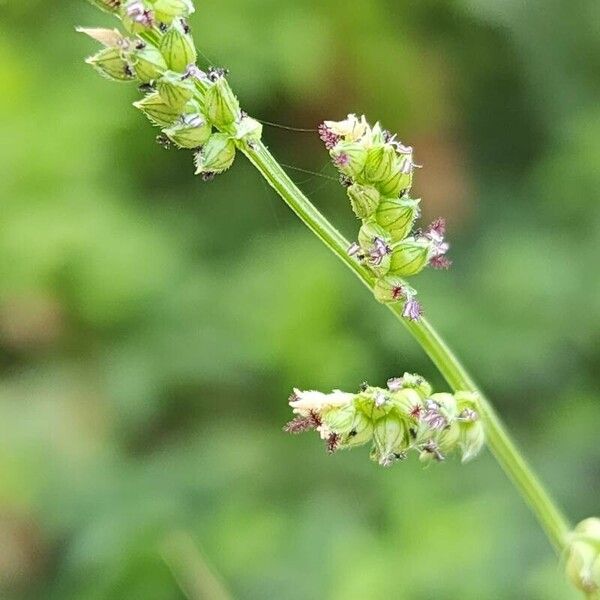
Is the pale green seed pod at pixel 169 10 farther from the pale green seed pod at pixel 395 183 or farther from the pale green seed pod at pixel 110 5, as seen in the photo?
the pale green seed pod at pixel 395 183

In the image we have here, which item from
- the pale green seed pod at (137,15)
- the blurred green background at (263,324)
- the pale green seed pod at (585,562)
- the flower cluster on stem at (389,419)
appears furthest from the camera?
the blurred green background at (263,324)

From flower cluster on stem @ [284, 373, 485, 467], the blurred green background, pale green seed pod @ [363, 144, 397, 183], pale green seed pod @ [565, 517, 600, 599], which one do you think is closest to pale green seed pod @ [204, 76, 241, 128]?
pale green seed pod @ [363, 144, 397, 183]

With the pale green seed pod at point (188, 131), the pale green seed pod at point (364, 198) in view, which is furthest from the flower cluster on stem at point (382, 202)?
the pale green seed pod at point (188, 131)

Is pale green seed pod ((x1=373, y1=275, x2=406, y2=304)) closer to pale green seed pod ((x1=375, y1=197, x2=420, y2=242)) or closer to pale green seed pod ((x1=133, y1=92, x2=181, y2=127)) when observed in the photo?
pale green seed pod ((x1=375, y1=197, x2=420, y2=242))

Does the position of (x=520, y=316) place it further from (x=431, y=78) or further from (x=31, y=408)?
(x=31, y=408)

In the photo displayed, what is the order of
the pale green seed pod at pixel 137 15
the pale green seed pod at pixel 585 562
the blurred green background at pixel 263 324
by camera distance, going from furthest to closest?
the blurred green background at pixel 263 324 < the pale green seed pod at pixel 585 562 < the pale green seed pod at pixel 137 15

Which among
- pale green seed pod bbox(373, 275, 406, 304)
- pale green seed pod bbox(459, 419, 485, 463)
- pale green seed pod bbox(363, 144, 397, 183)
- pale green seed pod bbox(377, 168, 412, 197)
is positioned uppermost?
pale green seed pod bbox(363, 144, 397, 183)

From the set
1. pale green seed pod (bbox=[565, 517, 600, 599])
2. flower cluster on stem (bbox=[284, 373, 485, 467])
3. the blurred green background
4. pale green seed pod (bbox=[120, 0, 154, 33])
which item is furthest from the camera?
the blurred green background

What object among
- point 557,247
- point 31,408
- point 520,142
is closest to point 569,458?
point 557,247
